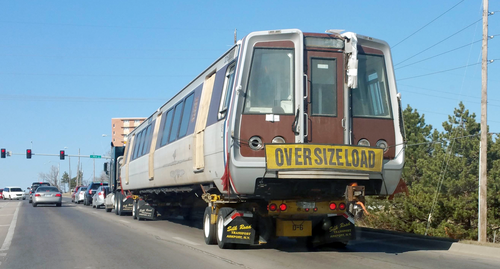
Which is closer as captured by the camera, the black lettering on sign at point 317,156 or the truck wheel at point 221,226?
the black lettering on sign at point 317,156

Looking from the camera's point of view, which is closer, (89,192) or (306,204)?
(306,204)

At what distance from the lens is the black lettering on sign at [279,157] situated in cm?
923

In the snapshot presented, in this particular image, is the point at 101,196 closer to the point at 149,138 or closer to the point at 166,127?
the point at 149,138

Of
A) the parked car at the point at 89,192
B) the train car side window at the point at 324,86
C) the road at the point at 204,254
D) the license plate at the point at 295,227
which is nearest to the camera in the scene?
the road at the point at 204,254

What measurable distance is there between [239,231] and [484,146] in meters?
15.0

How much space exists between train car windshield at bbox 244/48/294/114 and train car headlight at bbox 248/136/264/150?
43cm

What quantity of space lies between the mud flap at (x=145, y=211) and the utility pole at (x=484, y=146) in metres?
11.6

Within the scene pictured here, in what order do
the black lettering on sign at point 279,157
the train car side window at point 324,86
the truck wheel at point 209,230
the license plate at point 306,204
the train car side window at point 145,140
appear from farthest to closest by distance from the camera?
the train car side window at point 145,140, the truck wheel at point 209,230, the license plate at point 306,204, the train car side window at point 324,86, the black lettering on sign at point 279,157

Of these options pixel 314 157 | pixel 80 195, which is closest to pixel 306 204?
pixel 314 157

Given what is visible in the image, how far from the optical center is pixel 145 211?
2122 cm

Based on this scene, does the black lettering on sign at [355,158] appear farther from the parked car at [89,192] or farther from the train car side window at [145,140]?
the parked car at [89,192]

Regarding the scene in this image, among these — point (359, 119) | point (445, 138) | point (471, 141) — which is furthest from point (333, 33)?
point (445, 138)

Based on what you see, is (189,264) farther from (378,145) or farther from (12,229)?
(12,229)

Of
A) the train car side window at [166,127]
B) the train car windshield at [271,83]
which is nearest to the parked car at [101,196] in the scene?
the train car side window at [166,127]
